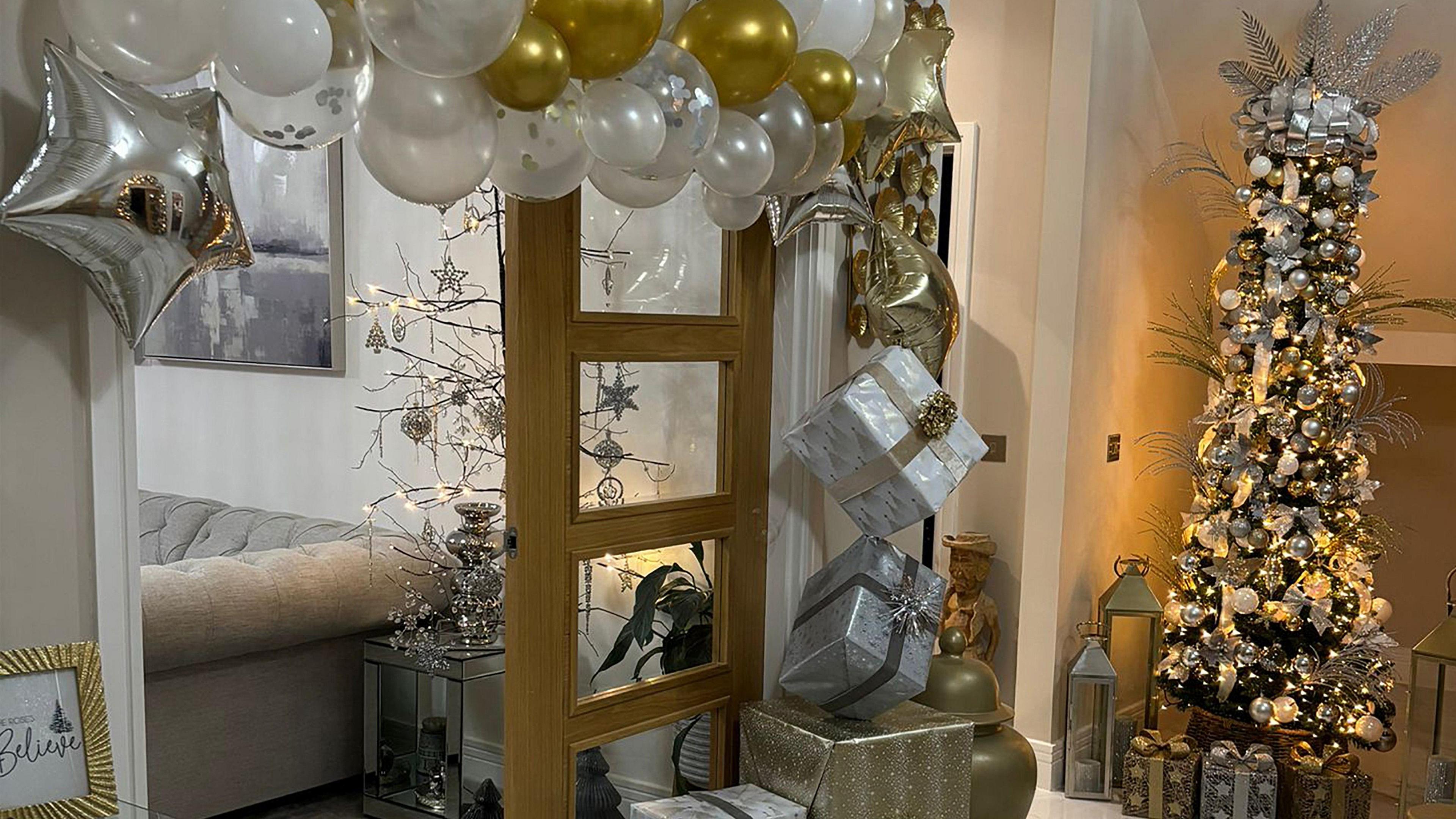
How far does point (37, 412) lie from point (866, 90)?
153 centimetres

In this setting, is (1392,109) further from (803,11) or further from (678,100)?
(678,100)

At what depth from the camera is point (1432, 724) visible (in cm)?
333

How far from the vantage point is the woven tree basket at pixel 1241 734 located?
3820mm

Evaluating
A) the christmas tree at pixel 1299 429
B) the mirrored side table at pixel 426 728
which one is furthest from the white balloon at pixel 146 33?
the christmas tree at pixel 1299 429

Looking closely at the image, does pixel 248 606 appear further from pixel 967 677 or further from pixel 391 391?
pixel 967 677

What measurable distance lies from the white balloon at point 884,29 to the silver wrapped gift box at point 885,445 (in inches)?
26.7

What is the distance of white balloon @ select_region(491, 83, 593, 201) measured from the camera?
5.66 ft

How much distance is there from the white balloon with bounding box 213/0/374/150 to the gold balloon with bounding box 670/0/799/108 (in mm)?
560

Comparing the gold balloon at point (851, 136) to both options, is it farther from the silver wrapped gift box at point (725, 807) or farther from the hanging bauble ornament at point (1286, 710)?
the hanging bauble ornament at point (1286, 710)

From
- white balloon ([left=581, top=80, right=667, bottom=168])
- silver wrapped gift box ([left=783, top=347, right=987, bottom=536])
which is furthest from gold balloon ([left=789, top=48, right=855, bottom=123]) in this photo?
silver wrapped gift box ([left=783, top=347, right=987, bottom=536])

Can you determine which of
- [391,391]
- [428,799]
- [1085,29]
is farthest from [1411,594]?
[391,391]

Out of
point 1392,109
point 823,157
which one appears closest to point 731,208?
point 823,157

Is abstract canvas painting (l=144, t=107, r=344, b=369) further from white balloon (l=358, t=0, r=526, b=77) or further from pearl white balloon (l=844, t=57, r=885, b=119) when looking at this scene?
white balloon (l=358, t=0, r=526, b=77)

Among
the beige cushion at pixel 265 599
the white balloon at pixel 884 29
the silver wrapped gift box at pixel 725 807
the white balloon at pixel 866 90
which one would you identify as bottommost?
the silver wrapped gift box at pixel 725 807
